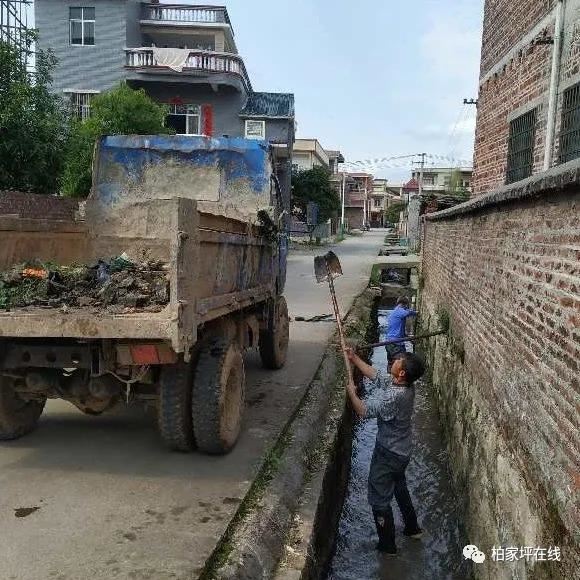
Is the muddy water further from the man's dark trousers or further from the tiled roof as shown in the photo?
the tiled roof

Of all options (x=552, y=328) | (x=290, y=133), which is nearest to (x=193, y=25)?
(x=290, y=133)

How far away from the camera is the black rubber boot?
458 centimetres

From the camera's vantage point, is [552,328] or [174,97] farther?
[174,97]

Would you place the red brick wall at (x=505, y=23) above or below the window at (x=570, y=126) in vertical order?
above

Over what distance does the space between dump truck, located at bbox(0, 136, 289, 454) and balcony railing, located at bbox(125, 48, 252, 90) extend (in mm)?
18709

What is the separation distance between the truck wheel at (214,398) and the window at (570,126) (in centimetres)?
440

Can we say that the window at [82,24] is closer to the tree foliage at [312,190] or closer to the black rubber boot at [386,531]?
the tree foliage at [312,190]

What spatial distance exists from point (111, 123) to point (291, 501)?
13377 mm

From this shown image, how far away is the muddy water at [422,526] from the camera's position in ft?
15.0

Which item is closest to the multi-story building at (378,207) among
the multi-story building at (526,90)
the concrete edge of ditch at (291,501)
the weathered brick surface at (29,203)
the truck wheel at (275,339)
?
the multi-story building at (526,90)

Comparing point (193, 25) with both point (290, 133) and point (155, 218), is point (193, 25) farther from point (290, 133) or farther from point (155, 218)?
point (155, 218)

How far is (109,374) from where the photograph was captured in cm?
418

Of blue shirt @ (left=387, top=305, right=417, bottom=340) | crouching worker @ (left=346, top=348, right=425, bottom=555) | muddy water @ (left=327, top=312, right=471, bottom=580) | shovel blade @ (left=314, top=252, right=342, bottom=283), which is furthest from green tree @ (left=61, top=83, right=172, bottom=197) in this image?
crouching worker @ (left=346, top=348, right=425, bottom=555)

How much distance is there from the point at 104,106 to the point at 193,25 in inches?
454
